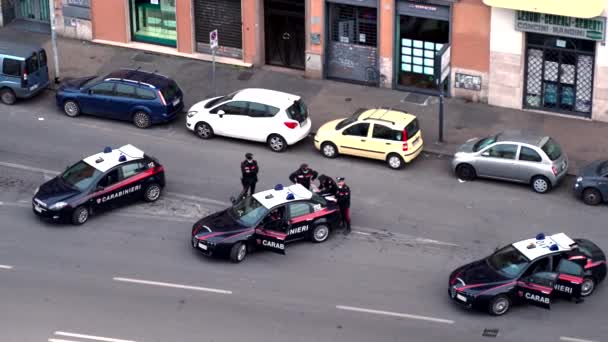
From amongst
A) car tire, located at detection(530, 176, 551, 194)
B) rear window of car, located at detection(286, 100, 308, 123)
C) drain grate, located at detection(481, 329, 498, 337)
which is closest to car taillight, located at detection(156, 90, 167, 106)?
rear window of car, located at detection(286, 100, 308, 123)

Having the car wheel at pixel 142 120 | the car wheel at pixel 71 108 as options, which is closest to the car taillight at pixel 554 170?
the car wheel at pixel 142 120

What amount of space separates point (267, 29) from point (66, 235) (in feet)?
45.1

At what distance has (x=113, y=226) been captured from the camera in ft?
120

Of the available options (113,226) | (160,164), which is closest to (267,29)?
(160,164)

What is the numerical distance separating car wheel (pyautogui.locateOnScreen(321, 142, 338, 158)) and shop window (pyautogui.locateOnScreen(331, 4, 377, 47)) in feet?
20.4

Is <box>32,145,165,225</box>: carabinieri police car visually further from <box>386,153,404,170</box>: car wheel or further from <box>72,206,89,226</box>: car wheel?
<box>386,153,404,170</box>: car wheel

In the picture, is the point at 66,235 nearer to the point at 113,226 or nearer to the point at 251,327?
the point at 113,226

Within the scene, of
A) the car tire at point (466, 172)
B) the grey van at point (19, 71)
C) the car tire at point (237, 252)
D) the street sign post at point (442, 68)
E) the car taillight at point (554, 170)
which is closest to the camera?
the car tire at point (237, 252)

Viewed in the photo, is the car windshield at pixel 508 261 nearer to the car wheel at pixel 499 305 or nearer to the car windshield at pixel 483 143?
the car wheel at pixel 499 305

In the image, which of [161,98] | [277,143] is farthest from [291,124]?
[161,98]

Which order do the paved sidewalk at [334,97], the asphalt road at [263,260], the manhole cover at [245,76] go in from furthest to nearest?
the manhole cover at [245,76] → the paved sidewalk at [334,97] → the asphalt road at [263,260]

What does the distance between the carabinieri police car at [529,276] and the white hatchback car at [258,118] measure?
30.7 ft

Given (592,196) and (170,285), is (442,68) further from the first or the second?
A: (170,285)

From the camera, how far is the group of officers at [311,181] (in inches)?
1407
